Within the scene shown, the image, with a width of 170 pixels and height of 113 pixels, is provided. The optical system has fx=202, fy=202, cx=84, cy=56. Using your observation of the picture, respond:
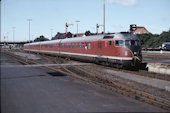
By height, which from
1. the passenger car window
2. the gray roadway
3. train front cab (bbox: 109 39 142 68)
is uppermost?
the passenger car window

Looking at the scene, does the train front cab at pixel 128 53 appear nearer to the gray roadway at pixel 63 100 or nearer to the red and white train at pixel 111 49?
the red and white train at pixel 111 49

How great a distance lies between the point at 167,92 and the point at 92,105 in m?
4.74

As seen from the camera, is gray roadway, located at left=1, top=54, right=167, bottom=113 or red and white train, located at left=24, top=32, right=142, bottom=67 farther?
red and white train, located at left=24, top=32, right=142, bottom=67

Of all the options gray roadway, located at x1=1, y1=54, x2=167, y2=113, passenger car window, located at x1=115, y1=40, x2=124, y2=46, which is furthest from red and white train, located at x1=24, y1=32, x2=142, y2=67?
gray roadway, located at x1=1, y1=54, x2=167, y2=113

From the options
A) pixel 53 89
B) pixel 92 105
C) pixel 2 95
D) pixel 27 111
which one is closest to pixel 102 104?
pixel 92 105

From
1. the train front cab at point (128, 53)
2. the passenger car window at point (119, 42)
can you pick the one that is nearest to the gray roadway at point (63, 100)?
the train front cab at point (128, 53)

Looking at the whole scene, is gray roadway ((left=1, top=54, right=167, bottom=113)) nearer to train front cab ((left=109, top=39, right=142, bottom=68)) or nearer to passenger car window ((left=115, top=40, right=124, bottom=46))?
train front cab ((left=109, top=39, right=142, bottom=68))

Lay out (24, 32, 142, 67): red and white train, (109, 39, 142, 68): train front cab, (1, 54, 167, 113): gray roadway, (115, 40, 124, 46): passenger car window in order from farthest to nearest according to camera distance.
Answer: (115, 40, 124, 46): passenger car window < (24, 32, 142, 67): red and white train < (109, 39, 142, 68): train front cab < (1, 54, 167, 113): gray roadway

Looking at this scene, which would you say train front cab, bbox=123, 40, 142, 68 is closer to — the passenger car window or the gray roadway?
the passenger car window

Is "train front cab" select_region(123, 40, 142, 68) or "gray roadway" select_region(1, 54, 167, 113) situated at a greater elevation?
"train front cab" select_region(123, 40, 142, 68)

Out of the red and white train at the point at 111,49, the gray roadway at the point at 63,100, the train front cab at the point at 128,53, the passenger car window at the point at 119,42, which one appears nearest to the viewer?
the gray roadway at the point at 63,100

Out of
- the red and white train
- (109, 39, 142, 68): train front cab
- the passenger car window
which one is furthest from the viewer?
the passenger car window

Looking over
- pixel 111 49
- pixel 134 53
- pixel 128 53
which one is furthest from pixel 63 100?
pixel 111 49

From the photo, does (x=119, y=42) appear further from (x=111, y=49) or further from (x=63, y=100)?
(x=63, y=100)
